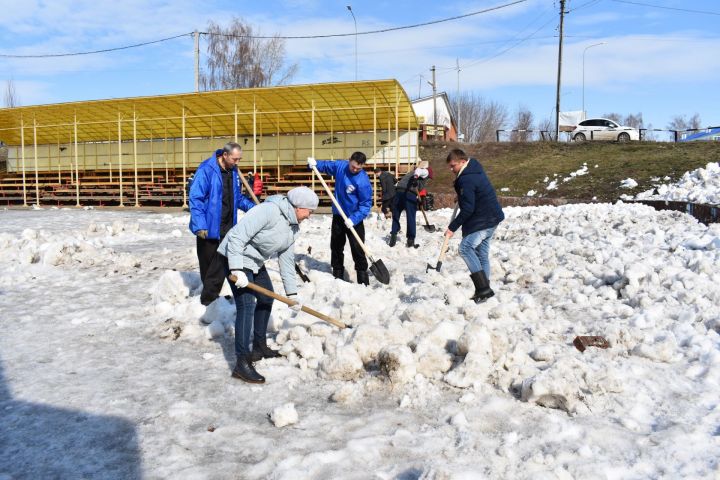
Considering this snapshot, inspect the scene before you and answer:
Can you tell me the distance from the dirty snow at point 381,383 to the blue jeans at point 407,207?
3943mm

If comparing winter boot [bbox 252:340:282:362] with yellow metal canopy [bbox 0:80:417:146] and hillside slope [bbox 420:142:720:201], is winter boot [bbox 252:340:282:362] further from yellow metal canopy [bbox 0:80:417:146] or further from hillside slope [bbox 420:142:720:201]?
hillside slope [bbox 420:142:720:201]

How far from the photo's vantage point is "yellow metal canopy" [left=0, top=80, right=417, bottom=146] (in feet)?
68.2

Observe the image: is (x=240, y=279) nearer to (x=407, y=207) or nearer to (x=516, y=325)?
(x=516, y=325)

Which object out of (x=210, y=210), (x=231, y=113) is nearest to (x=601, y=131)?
(x=231, y=113)

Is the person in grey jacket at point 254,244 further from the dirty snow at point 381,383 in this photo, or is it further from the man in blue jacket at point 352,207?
the man in blue jacket at point 352,207

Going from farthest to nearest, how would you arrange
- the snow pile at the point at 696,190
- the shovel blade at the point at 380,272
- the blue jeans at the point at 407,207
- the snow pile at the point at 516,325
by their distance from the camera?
the snow pile at the point at 696,190
the blue jeans at the point at 407,207
the shovel blade at the point at 380,272
the snow pile at the point at 516,325

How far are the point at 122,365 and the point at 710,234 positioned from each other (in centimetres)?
799

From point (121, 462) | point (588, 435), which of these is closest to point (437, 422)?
point (588, 435)

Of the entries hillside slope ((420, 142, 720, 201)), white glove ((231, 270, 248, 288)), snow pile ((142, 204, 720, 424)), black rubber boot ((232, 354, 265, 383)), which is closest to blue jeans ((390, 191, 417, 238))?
snow pile ((142, 204, 720, 424))

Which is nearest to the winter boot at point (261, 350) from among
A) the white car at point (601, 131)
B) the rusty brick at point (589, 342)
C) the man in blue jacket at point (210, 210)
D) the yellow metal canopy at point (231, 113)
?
the man in blue jacket at point (210, 210)

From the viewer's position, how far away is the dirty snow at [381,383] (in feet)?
10.2

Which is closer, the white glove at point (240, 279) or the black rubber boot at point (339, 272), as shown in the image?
the white glove at point (240, 279)

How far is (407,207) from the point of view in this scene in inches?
438

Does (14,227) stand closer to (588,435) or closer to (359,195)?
(359,195)
